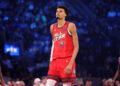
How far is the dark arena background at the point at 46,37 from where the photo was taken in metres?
11.9

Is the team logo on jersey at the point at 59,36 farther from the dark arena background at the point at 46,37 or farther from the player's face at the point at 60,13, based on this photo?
the dark arena background at the point at 46,37

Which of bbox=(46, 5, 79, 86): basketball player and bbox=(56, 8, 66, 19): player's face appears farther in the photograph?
bbox=(56, 8, 66, 19): player's face

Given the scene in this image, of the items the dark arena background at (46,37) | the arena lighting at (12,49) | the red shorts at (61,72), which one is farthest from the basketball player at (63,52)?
the arena lighting at (12,49)

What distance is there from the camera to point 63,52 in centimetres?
387

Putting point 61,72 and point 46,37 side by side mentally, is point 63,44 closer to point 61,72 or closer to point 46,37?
point 61,72

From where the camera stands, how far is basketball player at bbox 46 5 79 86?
12.4ft

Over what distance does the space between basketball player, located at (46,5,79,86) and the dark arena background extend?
285 inches

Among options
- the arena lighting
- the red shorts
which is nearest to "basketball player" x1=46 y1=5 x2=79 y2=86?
the red shorts

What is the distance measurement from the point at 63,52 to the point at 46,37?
28.4 feet

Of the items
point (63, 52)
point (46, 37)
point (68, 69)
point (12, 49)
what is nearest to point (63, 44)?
point (63, 52)

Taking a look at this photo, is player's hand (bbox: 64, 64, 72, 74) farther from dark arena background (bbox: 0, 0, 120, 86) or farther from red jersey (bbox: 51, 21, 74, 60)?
dark arena background (bbox: 0, 0, 120, 86)

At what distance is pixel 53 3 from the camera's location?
13.0 metres

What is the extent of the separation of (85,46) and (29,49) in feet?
9.67

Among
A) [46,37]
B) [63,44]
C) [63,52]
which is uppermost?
[63,44]
